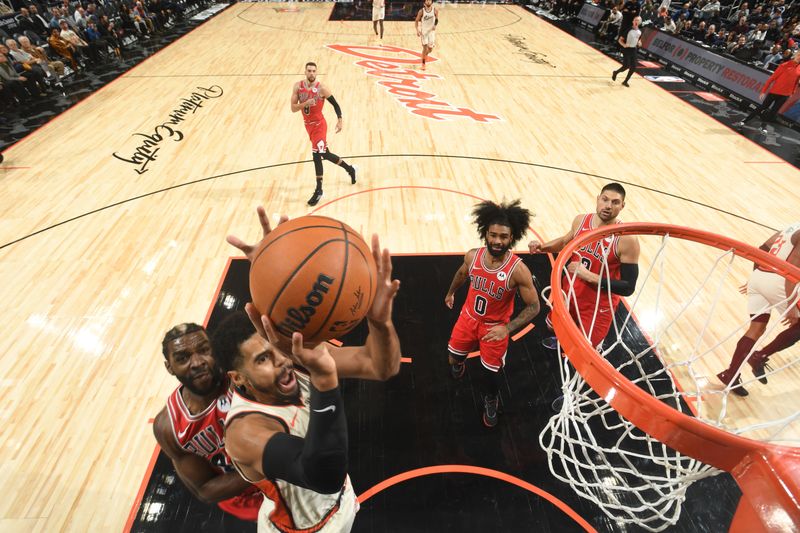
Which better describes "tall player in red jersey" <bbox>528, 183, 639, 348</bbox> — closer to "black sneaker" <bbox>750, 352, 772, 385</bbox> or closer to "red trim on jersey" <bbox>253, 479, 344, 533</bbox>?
"black sneaker" <bbox>750, 352, 772, 385</bbox>

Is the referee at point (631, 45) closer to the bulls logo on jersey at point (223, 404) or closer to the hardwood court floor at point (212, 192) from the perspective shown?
the hardwood court floor at point (212, 192)

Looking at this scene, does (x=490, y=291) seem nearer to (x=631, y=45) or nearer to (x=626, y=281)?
(x=626, y=281)

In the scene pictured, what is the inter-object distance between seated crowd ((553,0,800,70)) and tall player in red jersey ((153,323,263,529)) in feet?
46.4

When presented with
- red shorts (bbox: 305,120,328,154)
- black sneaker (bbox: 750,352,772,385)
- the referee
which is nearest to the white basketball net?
black sneaker (bbox: 750,352,772,385)

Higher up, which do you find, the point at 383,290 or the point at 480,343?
the point at 383,290

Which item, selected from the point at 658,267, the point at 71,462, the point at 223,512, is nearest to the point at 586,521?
the point at 223,512

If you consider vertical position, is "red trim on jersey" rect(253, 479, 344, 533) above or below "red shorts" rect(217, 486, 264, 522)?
above

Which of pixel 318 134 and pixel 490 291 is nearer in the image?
pixel 490 291

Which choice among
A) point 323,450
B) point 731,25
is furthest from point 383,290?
point 731,25

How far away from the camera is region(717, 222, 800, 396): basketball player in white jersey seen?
10.0 feet

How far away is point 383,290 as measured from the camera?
5.40 ft

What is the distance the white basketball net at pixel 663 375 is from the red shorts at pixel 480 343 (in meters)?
0.54

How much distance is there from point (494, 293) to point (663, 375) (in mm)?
1919

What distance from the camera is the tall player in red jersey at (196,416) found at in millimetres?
2082
